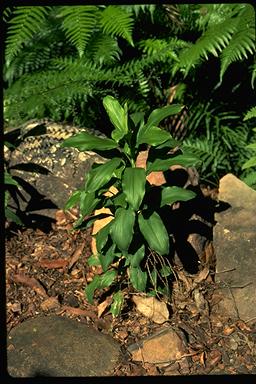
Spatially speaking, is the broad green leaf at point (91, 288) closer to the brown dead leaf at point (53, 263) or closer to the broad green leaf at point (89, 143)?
the brown dead leaf at point (53, 263)

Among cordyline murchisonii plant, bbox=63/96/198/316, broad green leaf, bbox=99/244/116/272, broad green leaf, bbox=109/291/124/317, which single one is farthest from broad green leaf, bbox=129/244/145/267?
broad green leaf, bbox=109/291/124/317

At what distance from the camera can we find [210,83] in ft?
16.6

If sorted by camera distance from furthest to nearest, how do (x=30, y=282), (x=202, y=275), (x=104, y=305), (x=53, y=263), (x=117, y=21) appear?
(x=117, y=21)
(x=53, y=263)
(x=30, y=282)
(x=202, y=275)
(x=104, y=305)

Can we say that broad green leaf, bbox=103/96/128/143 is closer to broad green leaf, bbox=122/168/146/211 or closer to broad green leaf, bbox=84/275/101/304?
broad green leaf, bbox=122/168/146/211

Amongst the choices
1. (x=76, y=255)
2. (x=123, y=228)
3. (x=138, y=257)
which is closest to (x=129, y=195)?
(x=123, y=228)

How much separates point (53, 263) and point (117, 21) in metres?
1.84

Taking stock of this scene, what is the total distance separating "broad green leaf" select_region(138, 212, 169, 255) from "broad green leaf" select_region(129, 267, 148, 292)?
0.99 feet

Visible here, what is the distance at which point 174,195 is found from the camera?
3.48 m

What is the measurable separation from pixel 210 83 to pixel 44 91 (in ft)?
4.31

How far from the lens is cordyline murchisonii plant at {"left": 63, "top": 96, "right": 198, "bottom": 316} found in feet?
10.7

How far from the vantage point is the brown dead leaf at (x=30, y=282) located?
3.97m

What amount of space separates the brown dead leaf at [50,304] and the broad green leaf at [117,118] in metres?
1.12

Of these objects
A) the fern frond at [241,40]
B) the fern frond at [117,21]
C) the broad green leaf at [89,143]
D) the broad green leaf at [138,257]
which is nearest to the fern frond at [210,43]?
the fern frond at [241,40]

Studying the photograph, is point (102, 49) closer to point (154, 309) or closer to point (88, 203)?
point (88, 203)
